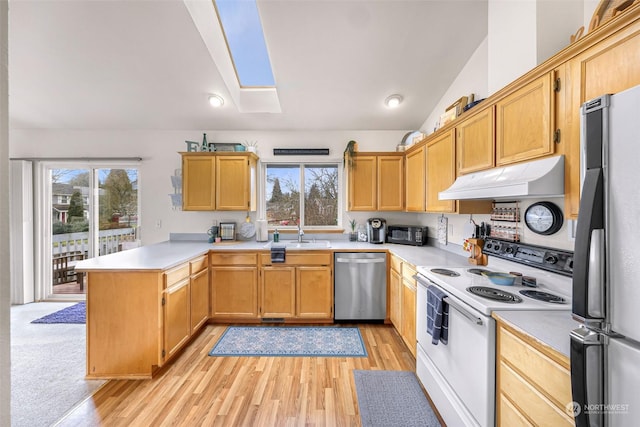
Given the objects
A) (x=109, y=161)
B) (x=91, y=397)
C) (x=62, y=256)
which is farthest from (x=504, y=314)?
(x=62, y=256)

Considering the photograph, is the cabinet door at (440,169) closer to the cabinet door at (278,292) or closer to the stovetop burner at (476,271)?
the stovetop burner at (476,271)

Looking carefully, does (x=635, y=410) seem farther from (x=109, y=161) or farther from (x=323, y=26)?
(x=109, y=161)

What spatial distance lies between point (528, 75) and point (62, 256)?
5.60m

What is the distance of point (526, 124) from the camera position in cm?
A: 151

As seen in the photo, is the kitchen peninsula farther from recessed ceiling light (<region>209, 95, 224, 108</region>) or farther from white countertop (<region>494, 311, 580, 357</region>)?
recessed ceiling light (<region>209, 95, 224, 108</region>)

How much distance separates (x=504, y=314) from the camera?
1.25 m

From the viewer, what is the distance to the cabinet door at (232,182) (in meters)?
3.41

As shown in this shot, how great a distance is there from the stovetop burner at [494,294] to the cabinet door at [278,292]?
1.94 meters

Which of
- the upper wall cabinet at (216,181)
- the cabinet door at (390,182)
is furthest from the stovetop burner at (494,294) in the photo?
the upper wall cabinet at (216,181)

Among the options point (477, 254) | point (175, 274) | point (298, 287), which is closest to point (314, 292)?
point (298, 287)

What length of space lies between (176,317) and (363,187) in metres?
2.51

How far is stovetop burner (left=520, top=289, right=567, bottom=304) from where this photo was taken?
4.56ft

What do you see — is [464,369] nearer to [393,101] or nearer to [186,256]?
[186,256]

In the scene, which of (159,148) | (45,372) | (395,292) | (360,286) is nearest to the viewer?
(45,372)
